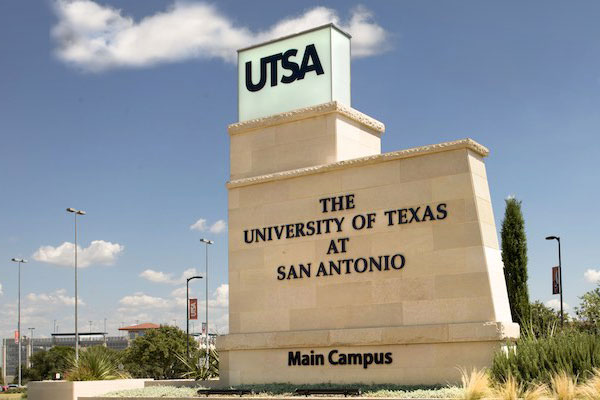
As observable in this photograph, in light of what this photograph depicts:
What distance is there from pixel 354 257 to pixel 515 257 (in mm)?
10175

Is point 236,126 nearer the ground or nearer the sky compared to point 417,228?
nearer the sky

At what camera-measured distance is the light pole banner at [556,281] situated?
43.7 meters

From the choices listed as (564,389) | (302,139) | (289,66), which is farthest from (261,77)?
(564,389)

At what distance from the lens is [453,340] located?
711 inches

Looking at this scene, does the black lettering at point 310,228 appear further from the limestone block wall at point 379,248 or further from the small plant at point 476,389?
the small plant at point 476,389

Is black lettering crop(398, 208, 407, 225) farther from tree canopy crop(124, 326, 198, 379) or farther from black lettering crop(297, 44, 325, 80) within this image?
tree canopy crop(124, 326, 198, 379)

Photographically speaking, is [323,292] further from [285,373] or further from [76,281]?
[76,281]

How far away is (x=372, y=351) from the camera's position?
63.7ft

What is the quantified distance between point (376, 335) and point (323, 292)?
209 centimetres

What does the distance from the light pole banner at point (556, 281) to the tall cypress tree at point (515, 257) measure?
54.8 ft

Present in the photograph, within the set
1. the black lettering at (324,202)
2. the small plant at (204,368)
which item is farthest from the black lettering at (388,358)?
the small plant at (204,368)

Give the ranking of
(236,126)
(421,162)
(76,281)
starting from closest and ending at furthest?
(421,162), (236,126), (76,281)

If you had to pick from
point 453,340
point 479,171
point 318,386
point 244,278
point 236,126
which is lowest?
point 318,386

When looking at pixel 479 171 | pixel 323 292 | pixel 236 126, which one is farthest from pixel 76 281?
pixel 479 171
